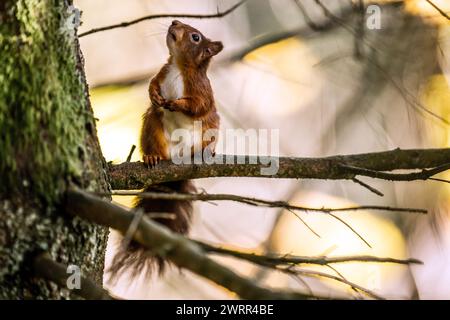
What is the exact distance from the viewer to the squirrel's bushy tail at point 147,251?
6.10 feet

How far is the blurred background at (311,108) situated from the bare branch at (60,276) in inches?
60.2

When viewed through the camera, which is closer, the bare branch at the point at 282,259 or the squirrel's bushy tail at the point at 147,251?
the bare branch at the point at 282,259

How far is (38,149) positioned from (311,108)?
→ 9.08ft

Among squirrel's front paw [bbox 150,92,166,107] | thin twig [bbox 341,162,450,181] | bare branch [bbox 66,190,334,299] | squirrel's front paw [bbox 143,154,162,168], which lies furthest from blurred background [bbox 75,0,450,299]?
bare branch [bbox 66,190,334,299]

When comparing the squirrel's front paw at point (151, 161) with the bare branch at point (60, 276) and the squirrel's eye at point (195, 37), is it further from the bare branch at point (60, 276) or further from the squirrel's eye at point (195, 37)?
the squirrel's eye at point (195, 37)

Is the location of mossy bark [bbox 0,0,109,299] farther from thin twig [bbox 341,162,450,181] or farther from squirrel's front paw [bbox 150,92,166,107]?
squirrel's front paw [bbox 150,92,166,107]

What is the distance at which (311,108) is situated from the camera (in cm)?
387

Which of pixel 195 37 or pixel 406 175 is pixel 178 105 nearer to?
pixel 195 37

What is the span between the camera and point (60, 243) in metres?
1.29

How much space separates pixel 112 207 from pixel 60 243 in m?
0.21

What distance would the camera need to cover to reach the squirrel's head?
275 cm

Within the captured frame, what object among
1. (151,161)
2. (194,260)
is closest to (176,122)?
(151,161)
